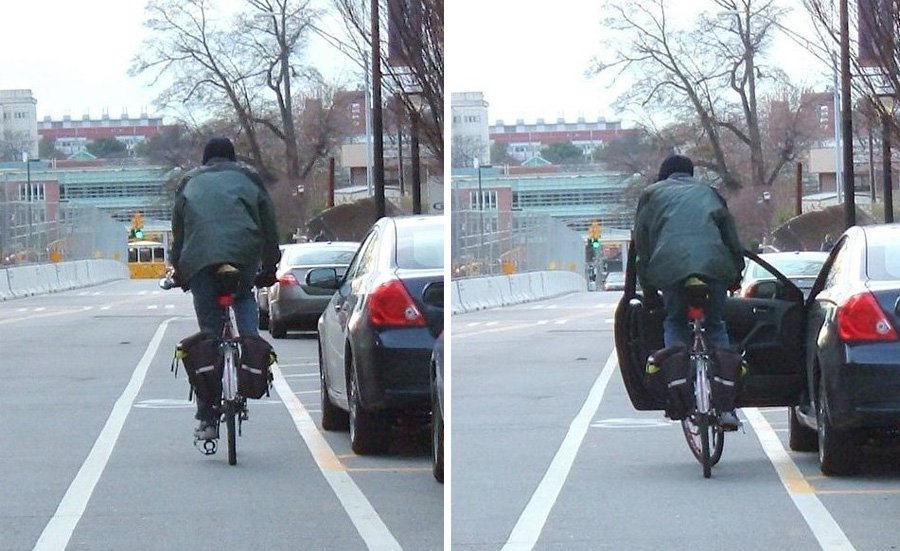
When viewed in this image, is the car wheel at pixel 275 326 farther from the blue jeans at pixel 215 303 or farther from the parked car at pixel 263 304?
the blue jeans at pixel 215 303

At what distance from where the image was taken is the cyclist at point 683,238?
400 inches

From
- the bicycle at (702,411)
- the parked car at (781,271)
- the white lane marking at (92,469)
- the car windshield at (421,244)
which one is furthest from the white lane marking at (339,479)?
the parked car at (781,271)

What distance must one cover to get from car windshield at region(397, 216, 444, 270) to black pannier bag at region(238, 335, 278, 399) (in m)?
0.60

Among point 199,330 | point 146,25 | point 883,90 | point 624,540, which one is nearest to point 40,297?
point 199,330

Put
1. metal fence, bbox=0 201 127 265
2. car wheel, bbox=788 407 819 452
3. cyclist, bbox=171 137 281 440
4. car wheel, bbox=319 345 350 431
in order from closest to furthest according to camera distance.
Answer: metal fence, bbox=0 201 127 265 < cyclist, bbox=171 137 281 440 < car wheel, bbox=319 345 350 431 < car wheel, bbox=788 407 819 452

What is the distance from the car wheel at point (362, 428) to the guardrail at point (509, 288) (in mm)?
567

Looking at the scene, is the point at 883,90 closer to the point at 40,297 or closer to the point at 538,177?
the point at 538,177

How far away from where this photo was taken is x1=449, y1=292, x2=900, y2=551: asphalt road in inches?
385

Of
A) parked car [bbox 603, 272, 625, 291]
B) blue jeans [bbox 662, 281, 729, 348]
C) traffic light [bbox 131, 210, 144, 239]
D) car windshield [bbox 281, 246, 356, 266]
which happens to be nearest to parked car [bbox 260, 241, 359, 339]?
car windshield [bbox 281, 246, 356, 266]

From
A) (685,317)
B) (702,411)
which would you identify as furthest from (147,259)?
(702,411)

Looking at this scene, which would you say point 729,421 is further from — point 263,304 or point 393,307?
point 263,304

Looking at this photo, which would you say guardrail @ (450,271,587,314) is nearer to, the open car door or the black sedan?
the open car door

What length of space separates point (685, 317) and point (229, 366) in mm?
1694

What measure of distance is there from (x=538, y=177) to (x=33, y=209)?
1.93 metres
